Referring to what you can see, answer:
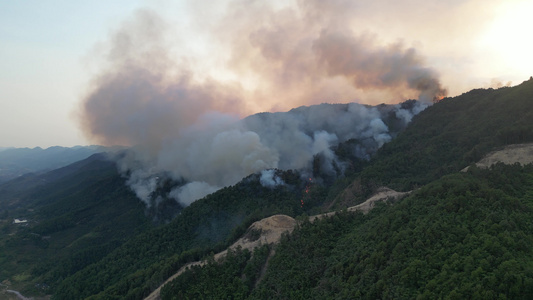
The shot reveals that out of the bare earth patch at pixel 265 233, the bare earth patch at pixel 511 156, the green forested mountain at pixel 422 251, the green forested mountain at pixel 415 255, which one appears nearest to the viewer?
the green forested mountain at pixel 415 255

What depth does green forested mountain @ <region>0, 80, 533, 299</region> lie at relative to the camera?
1259 inches

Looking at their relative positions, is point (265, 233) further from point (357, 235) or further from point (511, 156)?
point (511, 156)

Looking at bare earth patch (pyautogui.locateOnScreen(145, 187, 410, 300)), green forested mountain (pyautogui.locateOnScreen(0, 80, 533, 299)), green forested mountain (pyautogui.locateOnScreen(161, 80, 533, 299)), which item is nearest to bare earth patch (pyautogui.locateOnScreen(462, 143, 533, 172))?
green forested mountain (pyautogui.locateOnScreen(0, 80, 533, 299))

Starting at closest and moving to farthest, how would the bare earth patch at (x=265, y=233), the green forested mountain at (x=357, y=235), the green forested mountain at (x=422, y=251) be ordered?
1. the green forested mountain at (x=422, y=251)
2. the green forested mountain at (x=357, y=235)
3. the bare earth patch at (x=265, y=233)

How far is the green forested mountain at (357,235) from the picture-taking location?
31969mm

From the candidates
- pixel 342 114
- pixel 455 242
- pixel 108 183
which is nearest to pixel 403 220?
pixel 455 242

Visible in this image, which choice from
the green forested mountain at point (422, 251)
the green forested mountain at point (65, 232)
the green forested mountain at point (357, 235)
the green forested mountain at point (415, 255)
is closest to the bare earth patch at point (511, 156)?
the green forested mountain at point (357, 235)

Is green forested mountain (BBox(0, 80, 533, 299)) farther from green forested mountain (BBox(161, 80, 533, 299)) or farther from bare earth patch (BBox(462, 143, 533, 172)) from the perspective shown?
bare earth patch (BBox(462, 143, 533, 172))

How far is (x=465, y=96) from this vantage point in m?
114

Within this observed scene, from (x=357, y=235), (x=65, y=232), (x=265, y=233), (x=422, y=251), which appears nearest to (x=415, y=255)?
(x=422, y=251)

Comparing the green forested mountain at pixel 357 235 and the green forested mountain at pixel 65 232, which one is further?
the green forested mountain at pixel 65 232

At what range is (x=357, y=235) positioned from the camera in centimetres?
5072

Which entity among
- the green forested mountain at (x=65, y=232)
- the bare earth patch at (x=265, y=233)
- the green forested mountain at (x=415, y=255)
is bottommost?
the green forested mountain at (x=415, y=255)

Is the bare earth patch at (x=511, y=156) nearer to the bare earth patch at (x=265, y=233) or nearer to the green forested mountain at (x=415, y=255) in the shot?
the green forested mountain at (x=415, y=255)
